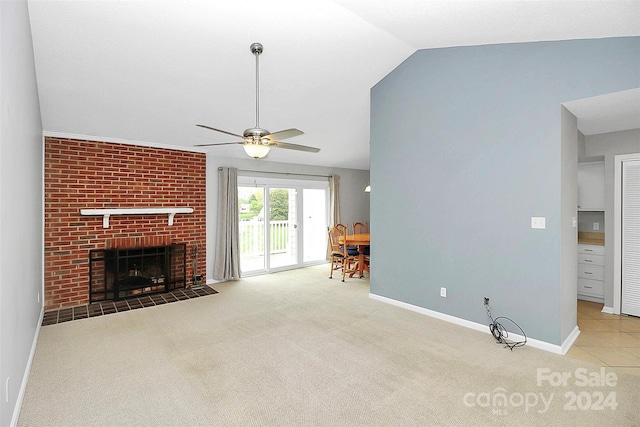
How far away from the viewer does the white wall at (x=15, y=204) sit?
5.93ft

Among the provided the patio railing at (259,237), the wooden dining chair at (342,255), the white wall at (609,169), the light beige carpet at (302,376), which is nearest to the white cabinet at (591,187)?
the white wall at (609,169)

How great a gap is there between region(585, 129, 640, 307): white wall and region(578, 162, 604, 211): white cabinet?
1.87 feet

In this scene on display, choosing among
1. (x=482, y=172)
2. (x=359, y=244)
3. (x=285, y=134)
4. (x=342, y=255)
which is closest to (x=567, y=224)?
(x=482, y=172)

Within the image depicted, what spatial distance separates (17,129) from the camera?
7.47ft

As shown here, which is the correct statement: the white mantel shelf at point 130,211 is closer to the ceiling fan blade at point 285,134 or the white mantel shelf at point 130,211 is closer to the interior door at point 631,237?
the ceiling fan blade at point 285,134

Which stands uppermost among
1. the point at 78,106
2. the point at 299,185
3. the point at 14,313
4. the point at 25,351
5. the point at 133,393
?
the point at 78,106

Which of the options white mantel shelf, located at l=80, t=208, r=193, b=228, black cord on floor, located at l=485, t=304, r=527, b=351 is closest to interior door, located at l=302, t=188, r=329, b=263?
white mantel shelf, located at l=80, t=208, r=193, b=228

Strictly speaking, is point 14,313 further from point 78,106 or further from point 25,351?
point 78,106

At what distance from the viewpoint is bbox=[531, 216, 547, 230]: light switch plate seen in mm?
3158

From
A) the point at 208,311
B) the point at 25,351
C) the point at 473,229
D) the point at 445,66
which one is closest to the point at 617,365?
the point at 473,229

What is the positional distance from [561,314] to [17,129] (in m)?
4.67

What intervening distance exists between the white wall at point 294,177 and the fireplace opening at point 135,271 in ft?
1.86

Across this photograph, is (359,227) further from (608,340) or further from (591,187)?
(608,340)

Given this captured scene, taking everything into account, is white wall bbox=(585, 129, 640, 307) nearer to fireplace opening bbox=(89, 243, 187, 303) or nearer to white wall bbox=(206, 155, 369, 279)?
white wall bbox=(206, 155, 369, 279)
